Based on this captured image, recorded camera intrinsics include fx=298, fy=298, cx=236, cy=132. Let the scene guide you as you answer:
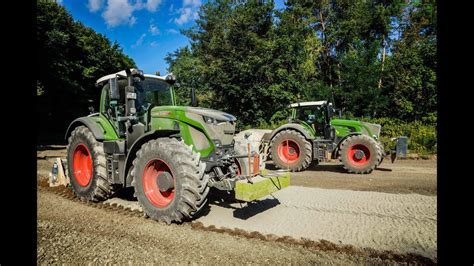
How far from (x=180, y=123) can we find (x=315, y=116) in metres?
7.14

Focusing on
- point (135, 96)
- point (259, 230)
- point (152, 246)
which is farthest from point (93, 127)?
point (259, 230)

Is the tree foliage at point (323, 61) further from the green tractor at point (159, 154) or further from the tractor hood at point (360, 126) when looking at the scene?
the green tractor at point (159, 154)

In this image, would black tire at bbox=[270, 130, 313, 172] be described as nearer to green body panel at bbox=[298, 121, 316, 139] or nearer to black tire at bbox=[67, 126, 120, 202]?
green body panel at bbox=[298, 121, 316, 139]

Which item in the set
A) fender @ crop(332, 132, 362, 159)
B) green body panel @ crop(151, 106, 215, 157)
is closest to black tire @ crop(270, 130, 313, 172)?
fender @ crop(332, 132, 362, 159)

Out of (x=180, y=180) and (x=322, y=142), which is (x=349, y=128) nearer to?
(x=322, y=142)

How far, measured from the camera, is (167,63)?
4872 cm

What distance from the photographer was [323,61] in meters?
28.8

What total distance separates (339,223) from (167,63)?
47.7 meters

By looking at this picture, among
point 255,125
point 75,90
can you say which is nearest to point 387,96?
point 255,125

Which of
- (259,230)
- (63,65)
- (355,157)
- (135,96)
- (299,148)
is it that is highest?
(63,65)

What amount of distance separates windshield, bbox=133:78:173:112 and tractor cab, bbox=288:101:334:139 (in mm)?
6187

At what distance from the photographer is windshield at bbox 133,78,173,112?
18.8 ft

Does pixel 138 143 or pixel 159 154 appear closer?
pixel 159 154
